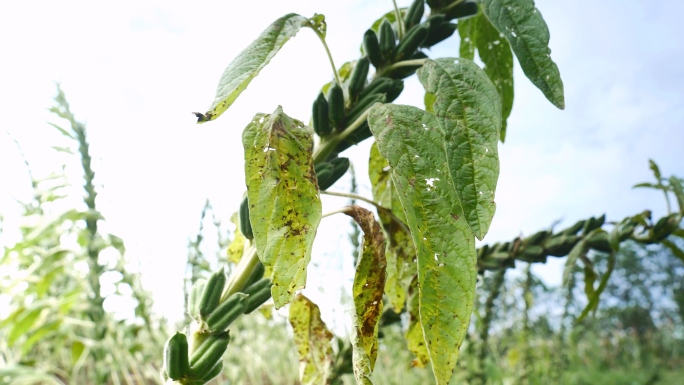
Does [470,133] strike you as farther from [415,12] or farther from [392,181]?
[415,12]

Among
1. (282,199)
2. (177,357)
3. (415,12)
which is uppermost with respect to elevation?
(415,12)

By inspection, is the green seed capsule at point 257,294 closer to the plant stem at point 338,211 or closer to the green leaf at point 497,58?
the plant stem at point 338,211

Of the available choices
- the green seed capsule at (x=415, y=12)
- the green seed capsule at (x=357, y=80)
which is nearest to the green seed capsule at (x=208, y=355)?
the green seed capsule at (x=357, y=80)

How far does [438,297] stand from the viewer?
1.10 ft

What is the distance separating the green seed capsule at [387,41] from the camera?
0.51 meters

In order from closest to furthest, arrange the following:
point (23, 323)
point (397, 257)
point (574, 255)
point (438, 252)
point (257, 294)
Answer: point (438, 252) → point (257, 294) → point (397, 257) → point (574, 255) → point (23, 323)

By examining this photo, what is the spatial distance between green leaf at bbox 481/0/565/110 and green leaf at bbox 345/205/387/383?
0.54 feet

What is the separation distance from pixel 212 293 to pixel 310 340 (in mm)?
166

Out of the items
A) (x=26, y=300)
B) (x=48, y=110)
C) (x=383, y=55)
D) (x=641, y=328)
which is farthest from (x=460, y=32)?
(x=641, y=328)

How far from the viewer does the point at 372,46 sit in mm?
501

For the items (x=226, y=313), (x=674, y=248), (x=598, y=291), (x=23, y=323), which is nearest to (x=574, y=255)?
(x=598, y=291)

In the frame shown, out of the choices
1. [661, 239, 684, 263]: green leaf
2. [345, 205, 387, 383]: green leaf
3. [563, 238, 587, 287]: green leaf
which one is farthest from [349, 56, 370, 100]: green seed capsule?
[661, 239, 684, 263]: green leaf

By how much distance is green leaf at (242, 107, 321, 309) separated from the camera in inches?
13.4

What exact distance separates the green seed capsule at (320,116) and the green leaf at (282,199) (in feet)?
0.26
